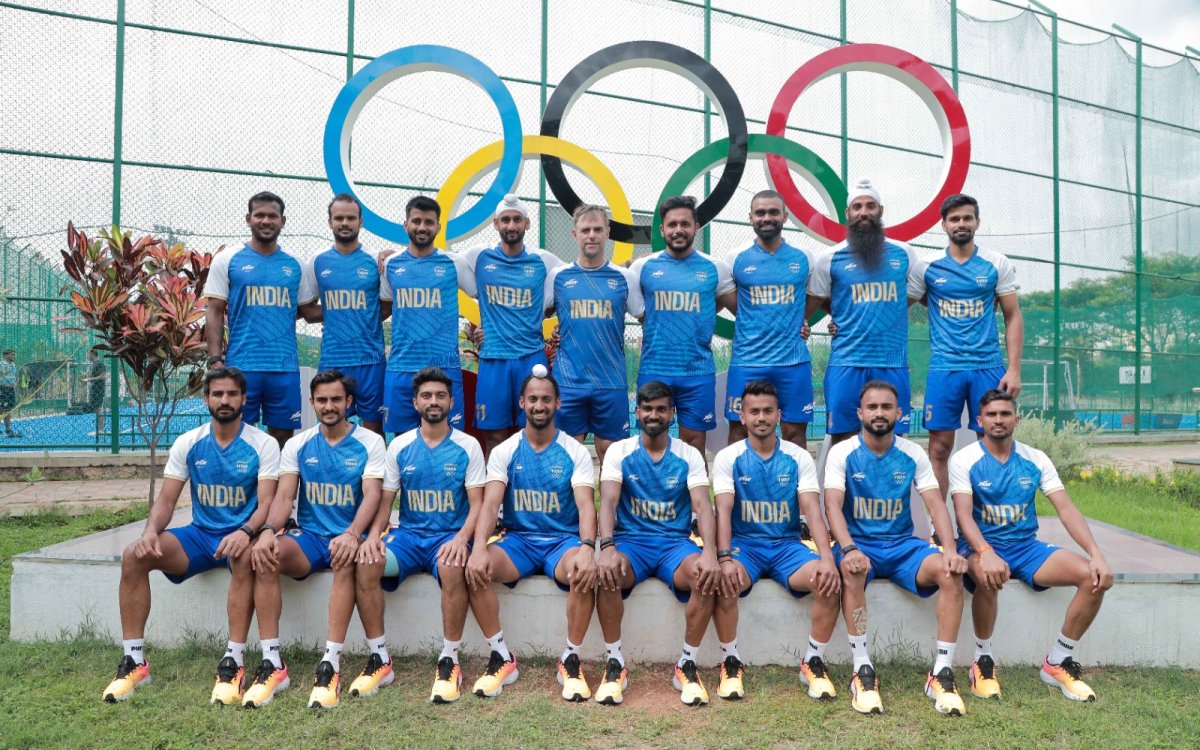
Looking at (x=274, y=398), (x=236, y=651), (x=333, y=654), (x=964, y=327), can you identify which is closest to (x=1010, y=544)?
(x=964, y=327)

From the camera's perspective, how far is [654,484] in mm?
3957

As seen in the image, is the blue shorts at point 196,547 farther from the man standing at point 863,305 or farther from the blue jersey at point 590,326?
the man standing at point 863,305

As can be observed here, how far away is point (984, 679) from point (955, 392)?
181cm

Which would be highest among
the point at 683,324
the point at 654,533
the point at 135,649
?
the point at 683,324

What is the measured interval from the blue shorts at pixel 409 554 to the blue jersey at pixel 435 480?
5 cm

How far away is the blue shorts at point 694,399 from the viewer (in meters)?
4.81

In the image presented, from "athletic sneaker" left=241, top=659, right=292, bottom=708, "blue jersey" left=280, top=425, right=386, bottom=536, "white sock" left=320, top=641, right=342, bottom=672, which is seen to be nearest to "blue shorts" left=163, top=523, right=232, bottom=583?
"blue jersey" left=280, top=425, right=386, bottom=536

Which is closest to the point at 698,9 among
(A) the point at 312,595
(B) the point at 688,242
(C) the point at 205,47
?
(C) the point at 205,47

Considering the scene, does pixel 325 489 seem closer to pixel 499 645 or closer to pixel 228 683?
pixel 228 683

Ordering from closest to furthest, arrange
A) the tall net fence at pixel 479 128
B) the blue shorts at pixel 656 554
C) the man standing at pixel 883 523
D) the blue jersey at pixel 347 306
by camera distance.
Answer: the man standing at pixel 883 523
the blue shorts at pixel 656 554
the blue jersey at pixel 347 306
the tall net fence at pixel 479 128

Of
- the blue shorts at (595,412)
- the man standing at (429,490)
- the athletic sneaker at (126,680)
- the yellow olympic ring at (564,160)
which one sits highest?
the yellow olympic ring at (564,160)

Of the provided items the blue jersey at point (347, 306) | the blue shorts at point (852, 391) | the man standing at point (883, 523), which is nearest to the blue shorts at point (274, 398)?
the blue jersey at point (347, 306)

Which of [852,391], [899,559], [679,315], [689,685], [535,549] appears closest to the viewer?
[689,685]

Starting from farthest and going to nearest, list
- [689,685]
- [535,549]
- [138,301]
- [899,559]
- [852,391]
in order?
1. [138,301]
2. [852,391]
3. [535,549]
4. [899,559]
5. [689,685]
